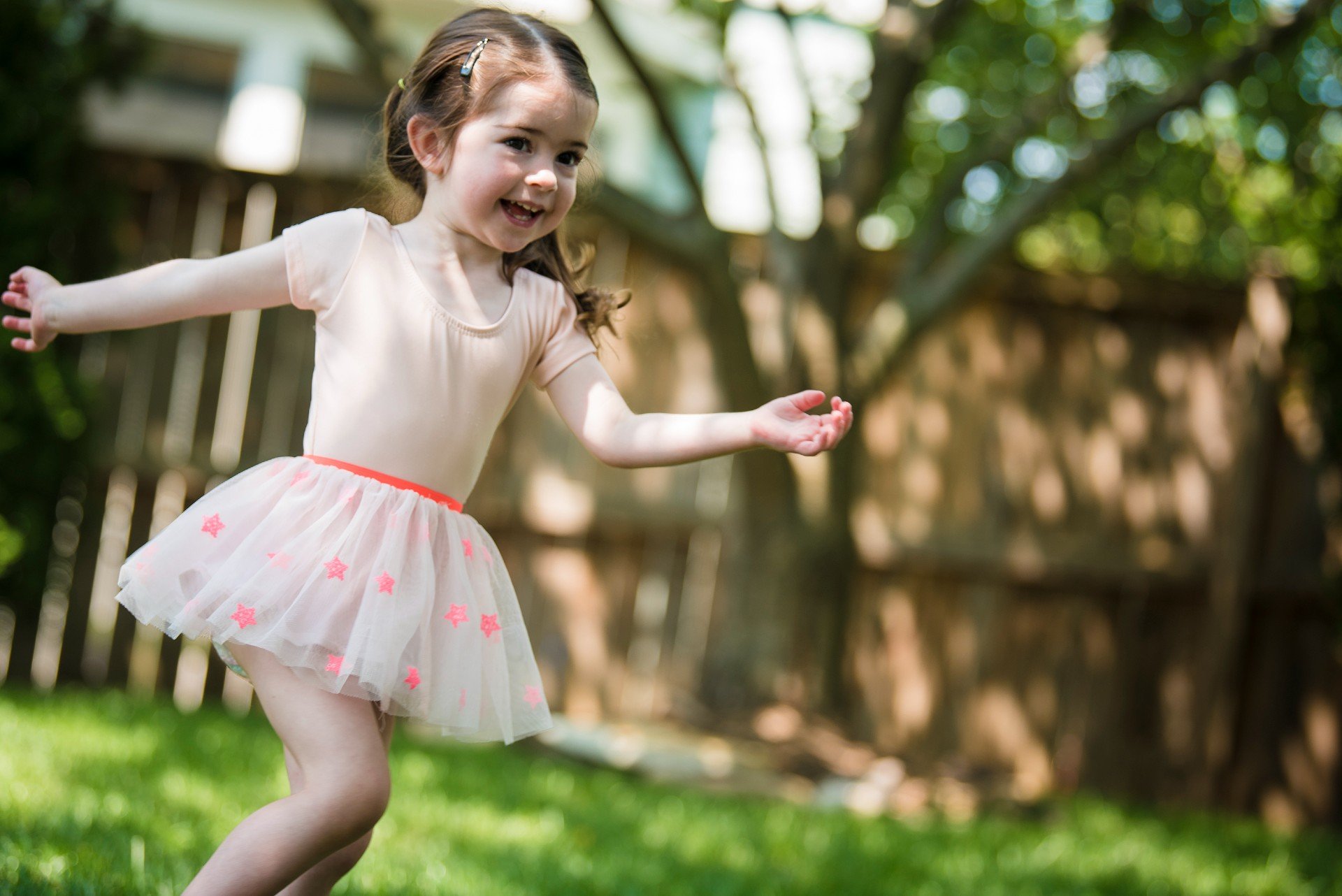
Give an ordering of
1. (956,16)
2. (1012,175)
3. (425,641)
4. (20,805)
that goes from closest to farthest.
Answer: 1. (425,641)
2. (20,805)
3. (956,16)
4. (1012,175)

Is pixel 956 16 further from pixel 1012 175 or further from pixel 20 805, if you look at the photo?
pixel 20 805

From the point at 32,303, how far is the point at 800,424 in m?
1.27

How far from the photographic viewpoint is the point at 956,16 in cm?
553

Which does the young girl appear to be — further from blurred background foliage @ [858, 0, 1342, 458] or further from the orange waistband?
blurred background foliage @ [858, 0, 1342, 458]

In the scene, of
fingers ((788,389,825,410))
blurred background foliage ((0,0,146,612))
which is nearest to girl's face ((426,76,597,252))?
fingers ((788,389,825,410))

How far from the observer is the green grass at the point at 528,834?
9.66 ft

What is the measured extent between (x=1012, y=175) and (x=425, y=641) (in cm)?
536

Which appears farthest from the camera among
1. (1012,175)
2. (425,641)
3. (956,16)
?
(1012,175)

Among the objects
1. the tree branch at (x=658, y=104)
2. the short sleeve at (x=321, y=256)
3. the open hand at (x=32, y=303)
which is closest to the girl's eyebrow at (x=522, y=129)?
the short sleeve at (x=321, y=256)

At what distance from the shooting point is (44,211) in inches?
199

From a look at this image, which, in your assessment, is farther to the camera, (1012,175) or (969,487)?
(1012,175)

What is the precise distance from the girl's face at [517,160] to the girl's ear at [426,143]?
0.15 feet

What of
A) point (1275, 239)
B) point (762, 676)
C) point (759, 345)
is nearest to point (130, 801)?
point (762, 676)

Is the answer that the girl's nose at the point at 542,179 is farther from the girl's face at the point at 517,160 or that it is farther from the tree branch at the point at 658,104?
the tree branch at the point at 658,104
